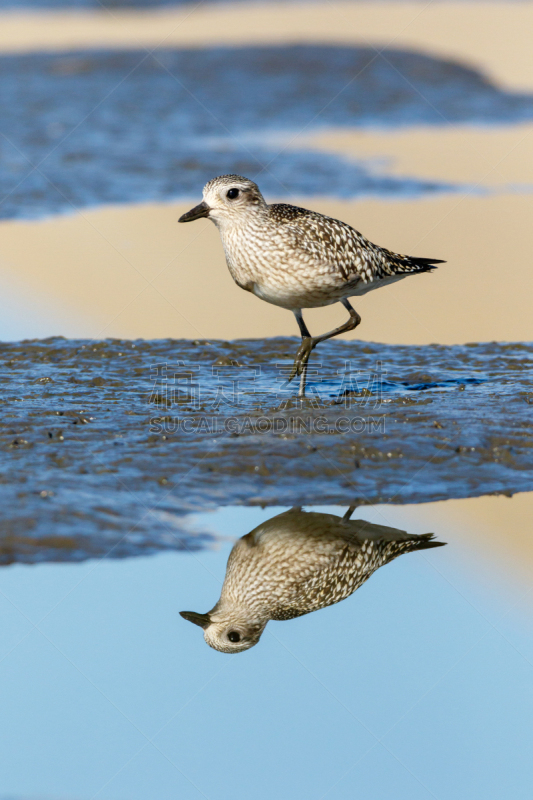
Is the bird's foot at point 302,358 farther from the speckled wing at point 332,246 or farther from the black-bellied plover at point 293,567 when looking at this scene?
the black-bellied plover at point 293,567

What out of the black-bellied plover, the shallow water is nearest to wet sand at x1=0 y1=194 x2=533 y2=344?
the shallow water

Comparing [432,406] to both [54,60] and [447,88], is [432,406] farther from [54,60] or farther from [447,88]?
[54,60]

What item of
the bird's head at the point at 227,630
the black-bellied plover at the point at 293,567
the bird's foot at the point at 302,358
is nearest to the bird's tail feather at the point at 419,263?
the bird's foot at the point at 302,358

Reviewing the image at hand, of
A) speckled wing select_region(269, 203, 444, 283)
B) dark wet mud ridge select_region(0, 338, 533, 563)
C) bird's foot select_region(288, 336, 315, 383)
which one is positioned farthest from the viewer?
bird's foot select_region(288, 336, 315, 383)

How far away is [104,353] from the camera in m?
8.42

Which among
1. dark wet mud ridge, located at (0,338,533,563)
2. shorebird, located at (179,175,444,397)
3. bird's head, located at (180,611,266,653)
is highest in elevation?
shorebird, located at (179,175,444,397)

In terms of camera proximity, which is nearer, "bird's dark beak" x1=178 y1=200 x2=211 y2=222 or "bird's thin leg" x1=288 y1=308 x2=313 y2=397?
"bird's dark beak" x1=178 y1=200 x2=211 y2=222

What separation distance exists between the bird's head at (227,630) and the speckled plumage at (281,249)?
307cm

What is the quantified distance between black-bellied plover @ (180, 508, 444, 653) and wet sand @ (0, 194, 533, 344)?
4.10 meters

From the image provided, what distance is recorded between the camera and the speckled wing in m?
7.20

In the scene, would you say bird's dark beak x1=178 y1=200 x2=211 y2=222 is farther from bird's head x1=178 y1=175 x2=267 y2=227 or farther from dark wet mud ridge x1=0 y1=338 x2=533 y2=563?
dark wet mud ridge x1=0 y1=338 x2=533 y2=563

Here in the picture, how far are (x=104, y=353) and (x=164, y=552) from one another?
Result: 3.62m

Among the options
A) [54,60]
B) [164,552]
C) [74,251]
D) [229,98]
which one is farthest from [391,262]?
[54,60]

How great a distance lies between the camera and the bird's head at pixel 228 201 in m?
7.17
